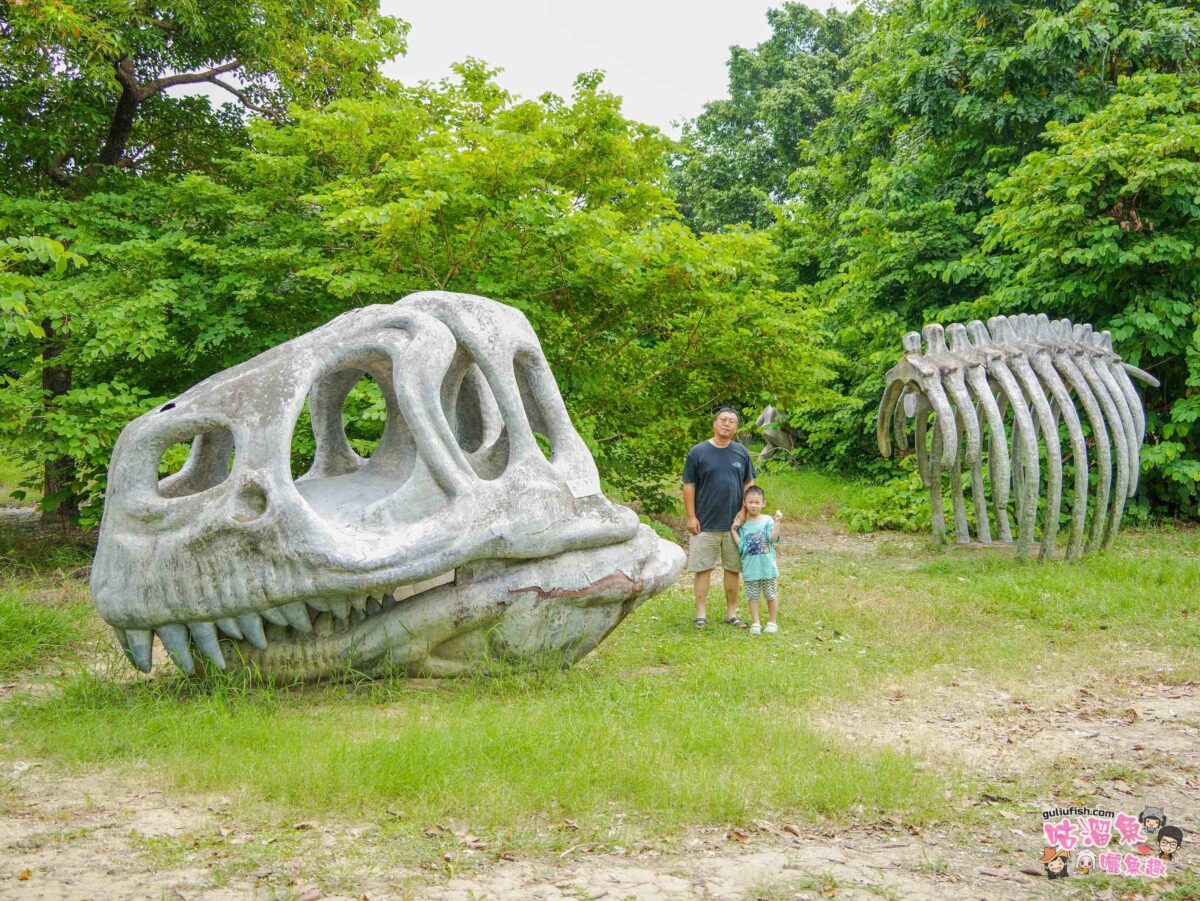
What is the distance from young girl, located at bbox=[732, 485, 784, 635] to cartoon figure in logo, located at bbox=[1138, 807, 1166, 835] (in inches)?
129

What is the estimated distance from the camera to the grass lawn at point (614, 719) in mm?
3996

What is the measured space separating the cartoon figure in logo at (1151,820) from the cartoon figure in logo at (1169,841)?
32mm

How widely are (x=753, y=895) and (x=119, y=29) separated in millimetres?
10363

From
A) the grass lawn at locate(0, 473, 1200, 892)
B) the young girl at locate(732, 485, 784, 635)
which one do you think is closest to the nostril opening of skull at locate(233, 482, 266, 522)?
the grass lawn at locate(0, 473, 1200, 892)

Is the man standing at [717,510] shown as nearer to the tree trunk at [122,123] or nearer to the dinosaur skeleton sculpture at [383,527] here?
the dinosaur skeleton sculpture at [383,527]

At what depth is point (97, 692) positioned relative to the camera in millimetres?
5285

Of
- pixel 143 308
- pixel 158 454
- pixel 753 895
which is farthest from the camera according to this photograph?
pixel 143 308

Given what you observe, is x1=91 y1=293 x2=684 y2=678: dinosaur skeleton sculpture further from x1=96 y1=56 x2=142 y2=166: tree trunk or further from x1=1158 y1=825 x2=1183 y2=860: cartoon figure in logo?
x1=96 y1=56 x2=142 y2=166: tree trunk

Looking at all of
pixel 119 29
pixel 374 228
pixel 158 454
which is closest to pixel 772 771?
pixel 158 454

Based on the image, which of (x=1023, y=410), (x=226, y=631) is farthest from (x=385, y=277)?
(x=1023, y=410)

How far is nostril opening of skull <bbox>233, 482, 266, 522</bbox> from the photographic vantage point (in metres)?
4.83

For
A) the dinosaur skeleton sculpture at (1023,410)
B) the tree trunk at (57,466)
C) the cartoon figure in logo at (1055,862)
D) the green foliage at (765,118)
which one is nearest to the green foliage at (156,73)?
the tree trunk at (57,466)

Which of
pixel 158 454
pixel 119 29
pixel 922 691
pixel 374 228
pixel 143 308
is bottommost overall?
pixel 922 691

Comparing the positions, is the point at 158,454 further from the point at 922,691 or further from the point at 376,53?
the point at 376,53
